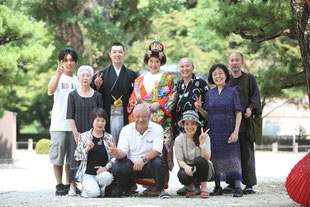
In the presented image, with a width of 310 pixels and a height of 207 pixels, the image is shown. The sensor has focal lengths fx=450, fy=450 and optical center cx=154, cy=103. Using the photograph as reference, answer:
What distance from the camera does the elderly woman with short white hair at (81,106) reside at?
5418 millimetres

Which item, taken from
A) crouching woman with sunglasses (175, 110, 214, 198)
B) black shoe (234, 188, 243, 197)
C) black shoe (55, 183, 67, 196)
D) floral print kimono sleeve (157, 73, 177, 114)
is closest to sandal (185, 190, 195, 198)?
crouching woman with sunglasses (175, 110, 214, 198)

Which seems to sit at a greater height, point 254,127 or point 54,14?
point 54,14

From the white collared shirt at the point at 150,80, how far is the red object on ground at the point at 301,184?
79.8 inches

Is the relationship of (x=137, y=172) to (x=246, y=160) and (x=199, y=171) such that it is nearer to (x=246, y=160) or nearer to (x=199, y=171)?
(x=199, y=171)

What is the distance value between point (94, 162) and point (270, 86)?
3.28 meters

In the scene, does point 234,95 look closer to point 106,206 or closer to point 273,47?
point 106,206

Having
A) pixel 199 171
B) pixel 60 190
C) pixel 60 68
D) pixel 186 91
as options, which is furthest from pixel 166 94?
pixel 60 190

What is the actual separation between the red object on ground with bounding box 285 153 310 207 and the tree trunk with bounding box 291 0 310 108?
134 centimetres

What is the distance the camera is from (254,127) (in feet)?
18.8

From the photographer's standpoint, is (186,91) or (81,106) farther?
(186,91)

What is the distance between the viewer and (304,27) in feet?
17.7

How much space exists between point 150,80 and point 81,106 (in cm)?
91

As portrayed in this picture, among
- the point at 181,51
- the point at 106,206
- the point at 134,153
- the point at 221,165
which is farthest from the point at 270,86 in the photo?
the point at 181,51

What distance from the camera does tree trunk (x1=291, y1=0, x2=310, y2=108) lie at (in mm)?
5297
